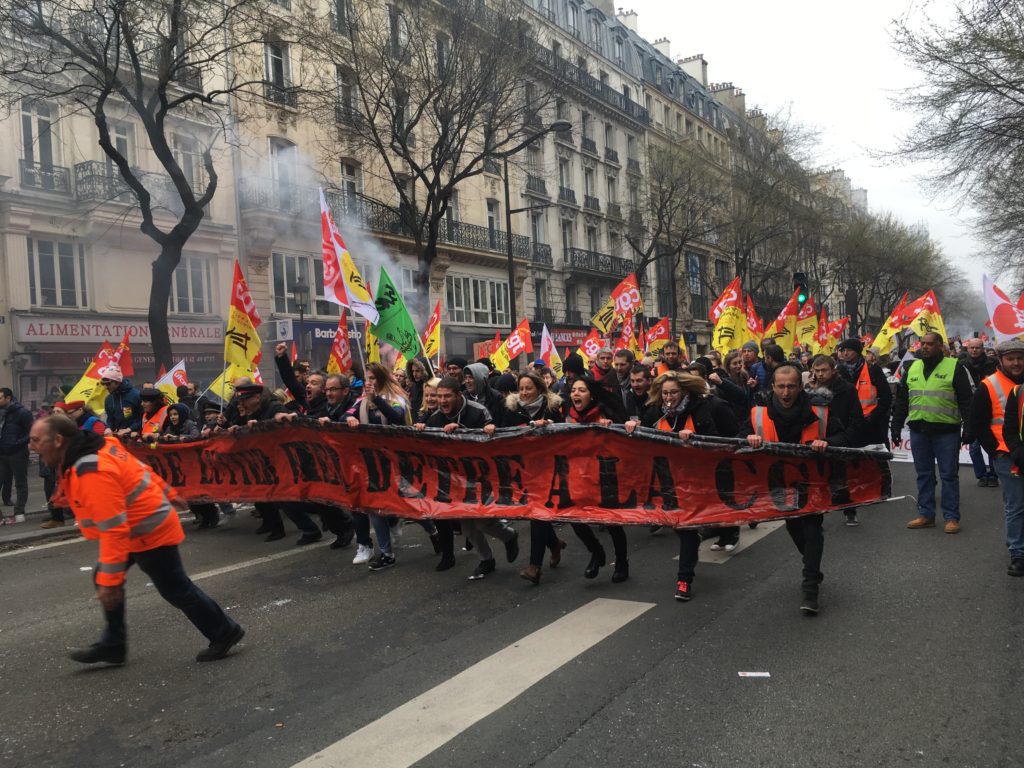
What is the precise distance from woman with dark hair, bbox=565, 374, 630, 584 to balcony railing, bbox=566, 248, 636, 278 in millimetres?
31562

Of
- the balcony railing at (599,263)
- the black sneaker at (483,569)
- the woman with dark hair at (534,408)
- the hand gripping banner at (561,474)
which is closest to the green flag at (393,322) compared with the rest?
the hand gripping banner at (561,474)

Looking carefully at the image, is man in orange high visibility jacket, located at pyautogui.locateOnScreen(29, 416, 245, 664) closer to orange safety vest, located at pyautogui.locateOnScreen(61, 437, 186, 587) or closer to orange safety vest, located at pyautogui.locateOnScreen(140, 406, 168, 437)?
orange safety vest, located at pyautogui.locateOnScreen(61, 437, 186, 587)

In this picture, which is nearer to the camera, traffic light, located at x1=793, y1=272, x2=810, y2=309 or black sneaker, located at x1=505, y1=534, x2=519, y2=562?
black sneaker, located at x1=505, y1=534, x2=519, y2=562

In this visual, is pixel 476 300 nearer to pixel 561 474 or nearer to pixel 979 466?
pixel 979 466

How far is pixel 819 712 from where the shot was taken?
11.3 feet

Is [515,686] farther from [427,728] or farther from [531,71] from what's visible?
[531,71]

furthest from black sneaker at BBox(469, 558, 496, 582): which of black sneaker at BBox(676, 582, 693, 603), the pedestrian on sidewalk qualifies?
the pedestrian on sidewalk

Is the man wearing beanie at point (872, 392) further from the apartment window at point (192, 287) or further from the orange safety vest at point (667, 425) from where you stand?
the apartment window at point (192, 287)

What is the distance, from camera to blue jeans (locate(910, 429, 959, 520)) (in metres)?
6.84

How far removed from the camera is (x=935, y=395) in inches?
273

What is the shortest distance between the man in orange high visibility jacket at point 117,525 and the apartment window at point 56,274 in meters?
18.2

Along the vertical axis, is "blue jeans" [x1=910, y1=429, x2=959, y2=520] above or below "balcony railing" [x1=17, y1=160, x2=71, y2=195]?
below

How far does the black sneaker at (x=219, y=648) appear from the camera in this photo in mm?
4453

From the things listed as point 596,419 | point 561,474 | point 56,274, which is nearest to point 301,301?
point 56,274
